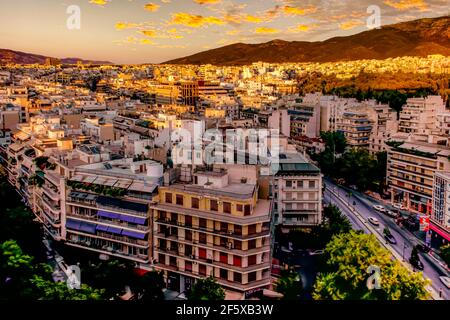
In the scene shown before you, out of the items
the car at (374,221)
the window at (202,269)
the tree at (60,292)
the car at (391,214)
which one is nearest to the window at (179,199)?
the window at (202,269)

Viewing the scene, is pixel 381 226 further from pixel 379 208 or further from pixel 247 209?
pixel 247 209

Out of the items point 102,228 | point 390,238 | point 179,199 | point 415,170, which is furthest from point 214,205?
point 415,170

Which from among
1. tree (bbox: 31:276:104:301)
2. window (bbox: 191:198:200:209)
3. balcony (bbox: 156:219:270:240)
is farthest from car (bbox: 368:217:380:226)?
tree (bbox: 31:276:104:301)

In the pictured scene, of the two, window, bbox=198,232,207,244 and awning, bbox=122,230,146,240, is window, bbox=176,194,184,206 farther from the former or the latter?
awning, bbox=122,230,146,240

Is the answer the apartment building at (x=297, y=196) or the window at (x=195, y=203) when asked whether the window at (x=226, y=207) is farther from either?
the apartment building at (x=297, y=196)

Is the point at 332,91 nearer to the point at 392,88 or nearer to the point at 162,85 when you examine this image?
the point at 392,88
